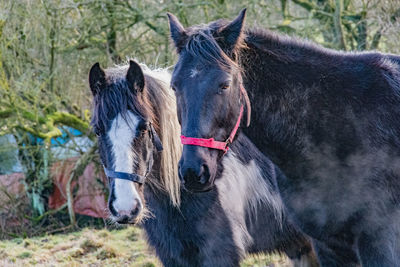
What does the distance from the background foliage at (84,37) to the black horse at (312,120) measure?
18.0ft

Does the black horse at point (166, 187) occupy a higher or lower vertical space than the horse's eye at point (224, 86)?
lower

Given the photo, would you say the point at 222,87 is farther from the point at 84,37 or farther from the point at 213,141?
the point at 84,37

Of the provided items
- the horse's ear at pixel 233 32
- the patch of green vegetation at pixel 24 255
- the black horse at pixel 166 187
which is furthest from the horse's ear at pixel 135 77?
the patch of green vegetation at pixel 24 255

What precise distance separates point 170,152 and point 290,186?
1152 millimetres

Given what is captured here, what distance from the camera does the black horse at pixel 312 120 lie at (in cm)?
246

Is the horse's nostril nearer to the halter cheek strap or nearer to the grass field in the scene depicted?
the halter cheek strap

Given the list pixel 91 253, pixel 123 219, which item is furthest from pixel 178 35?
pixel 91 253

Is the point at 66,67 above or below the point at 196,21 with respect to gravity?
below

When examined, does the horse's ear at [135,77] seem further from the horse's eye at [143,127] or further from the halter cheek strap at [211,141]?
the halter cheek strap at [211,141]

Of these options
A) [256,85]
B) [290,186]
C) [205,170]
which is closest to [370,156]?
[290,186]

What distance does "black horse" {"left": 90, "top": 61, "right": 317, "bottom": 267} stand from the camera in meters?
3.16

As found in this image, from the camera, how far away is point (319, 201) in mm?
2625

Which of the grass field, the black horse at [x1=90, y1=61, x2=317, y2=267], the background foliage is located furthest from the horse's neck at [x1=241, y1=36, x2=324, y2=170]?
the background foliage

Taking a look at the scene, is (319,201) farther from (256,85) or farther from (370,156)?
A: (256,85)
